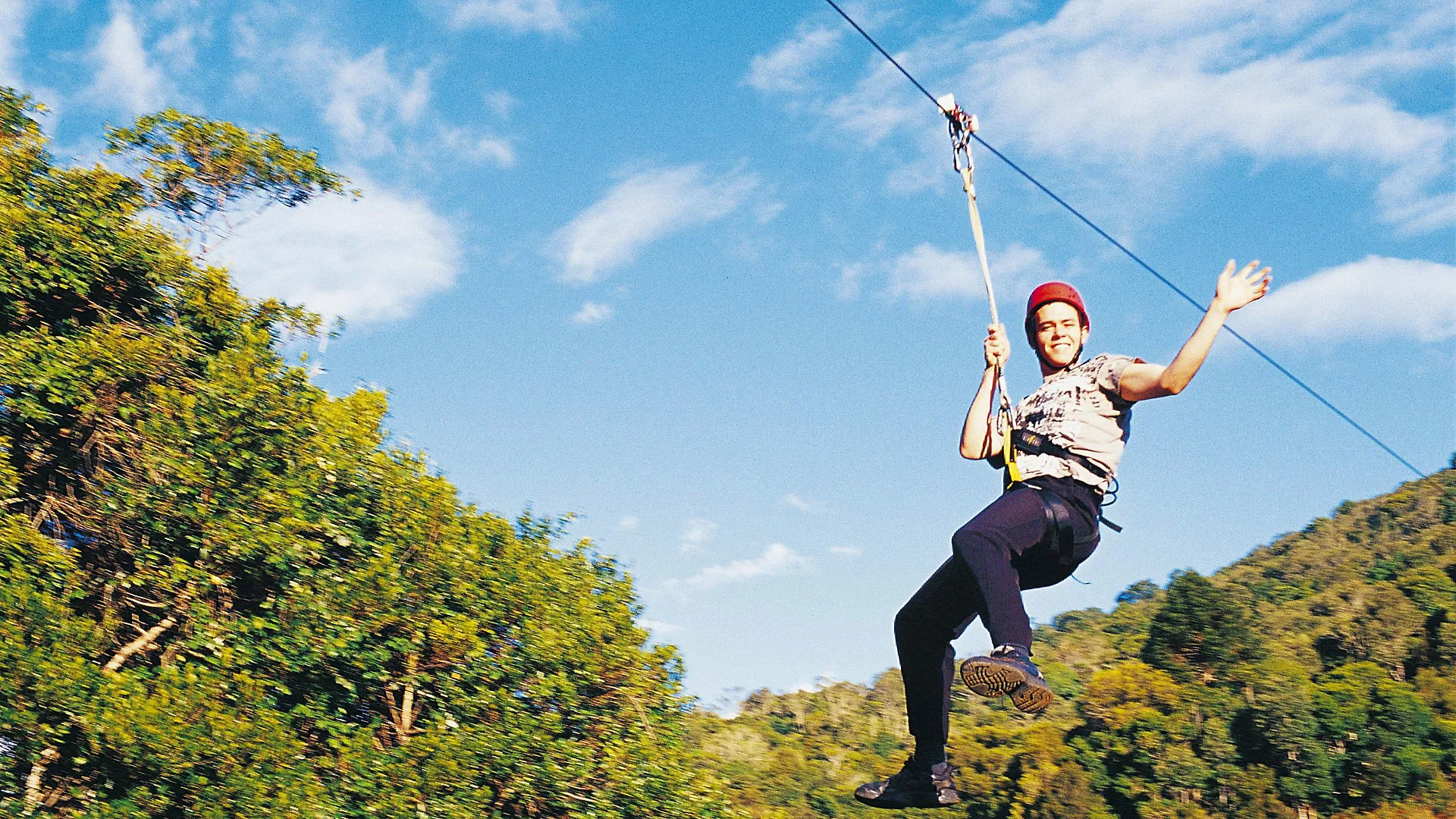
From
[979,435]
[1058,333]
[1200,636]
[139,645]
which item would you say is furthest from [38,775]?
[1200,636]

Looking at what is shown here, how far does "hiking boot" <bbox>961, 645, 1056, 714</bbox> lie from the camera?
12.1ft

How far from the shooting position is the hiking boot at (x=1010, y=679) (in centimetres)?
368

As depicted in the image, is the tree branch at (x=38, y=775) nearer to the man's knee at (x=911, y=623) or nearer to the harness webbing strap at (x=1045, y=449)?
the man's knee at (x=911, y=623)

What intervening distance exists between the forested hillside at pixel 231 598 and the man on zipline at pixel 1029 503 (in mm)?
8613

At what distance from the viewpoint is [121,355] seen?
1346 centimetres

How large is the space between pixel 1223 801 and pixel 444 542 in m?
47.6

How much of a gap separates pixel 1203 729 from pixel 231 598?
5039 centimetres

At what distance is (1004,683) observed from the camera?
3699mm

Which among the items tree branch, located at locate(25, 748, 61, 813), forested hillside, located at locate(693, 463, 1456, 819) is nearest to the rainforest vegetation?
tree branch, located at locate(25, 748, 61, 813)

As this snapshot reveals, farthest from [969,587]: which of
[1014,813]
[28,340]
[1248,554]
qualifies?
[1248,554]

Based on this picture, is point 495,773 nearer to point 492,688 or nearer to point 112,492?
point 492,688

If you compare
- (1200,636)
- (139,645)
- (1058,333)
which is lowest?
(1058,333)

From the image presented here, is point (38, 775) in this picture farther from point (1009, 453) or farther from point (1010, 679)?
point (1010, 679)

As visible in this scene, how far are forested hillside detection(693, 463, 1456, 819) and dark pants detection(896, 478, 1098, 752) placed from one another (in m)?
40.5
